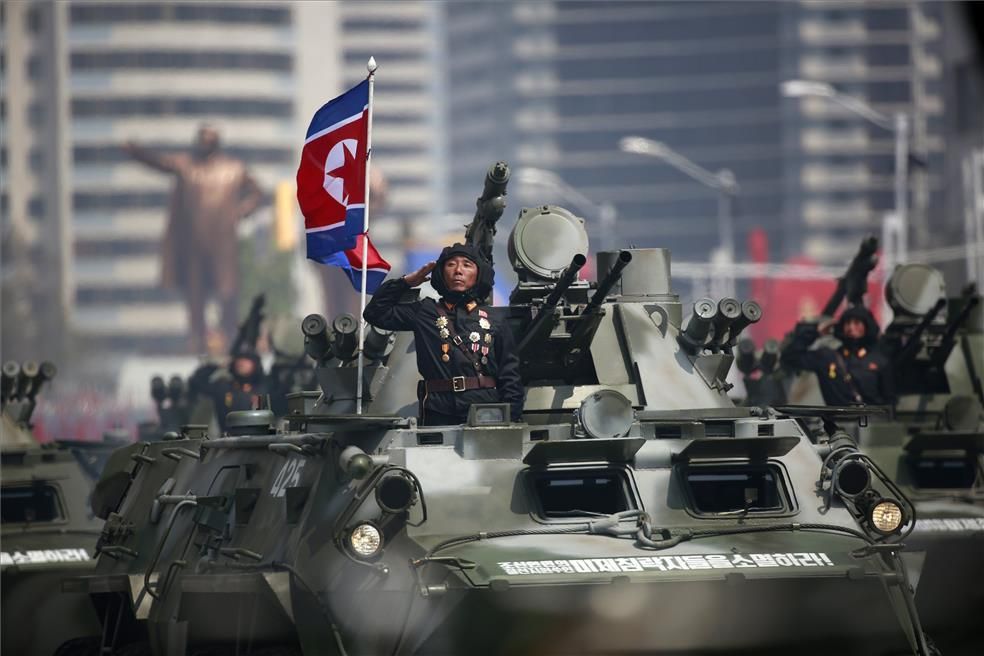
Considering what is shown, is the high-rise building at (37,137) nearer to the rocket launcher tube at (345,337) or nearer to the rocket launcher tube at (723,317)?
the rocket launcher tube at (345,337)

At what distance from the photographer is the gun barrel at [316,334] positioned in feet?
63.5

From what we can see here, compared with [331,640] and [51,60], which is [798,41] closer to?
[51,60]

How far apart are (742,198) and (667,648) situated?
160702 millimetres

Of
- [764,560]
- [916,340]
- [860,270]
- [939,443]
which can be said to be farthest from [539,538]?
[860,270]

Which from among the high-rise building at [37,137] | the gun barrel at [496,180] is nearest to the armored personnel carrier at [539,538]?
the gun barrel at [496,180]

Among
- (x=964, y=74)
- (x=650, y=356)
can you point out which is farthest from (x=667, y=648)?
(x=964, y=74)

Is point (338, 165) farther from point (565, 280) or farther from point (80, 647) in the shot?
point (80, 647)

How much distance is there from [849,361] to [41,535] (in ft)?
28.6

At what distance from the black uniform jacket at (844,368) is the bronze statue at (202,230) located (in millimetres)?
88249

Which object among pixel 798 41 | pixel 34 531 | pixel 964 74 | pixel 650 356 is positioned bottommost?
pixel 34 531

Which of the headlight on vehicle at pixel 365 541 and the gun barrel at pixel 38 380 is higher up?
the gun barrel at pixel 38 380

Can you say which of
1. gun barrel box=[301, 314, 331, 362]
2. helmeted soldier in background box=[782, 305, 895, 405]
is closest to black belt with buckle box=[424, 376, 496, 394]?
gun barrel box=[301, 314, 331, 362]

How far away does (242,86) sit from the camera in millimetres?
132250

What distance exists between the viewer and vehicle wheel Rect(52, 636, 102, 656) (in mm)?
17141
